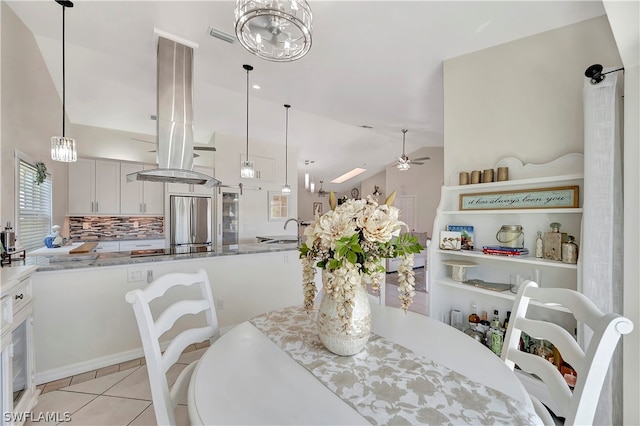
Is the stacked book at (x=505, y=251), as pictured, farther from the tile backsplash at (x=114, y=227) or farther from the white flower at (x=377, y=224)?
the tile backsplash at (x=114, y=227)

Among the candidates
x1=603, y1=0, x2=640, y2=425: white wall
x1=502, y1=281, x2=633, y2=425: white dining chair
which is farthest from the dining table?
x1=603, y1=0, x2=640, y2=425: white wall

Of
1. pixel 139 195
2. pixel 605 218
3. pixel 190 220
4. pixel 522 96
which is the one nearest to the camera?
pixel 605 218

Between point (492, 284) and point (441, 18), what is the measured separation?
2.15m

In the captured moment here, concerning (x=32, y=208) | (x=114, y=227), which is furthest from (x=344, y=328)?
(x=114, y=227)

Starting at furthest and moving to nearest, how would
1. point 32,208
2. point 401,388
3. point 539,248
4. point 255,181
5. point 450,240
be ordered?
1. point 255,181
2. point 32,208
3. point 450,240
4. point 539,248
5. point 401,388

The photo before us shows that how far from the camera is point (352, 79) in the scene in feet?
9.98

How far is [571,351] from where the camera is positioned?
0.95 metres

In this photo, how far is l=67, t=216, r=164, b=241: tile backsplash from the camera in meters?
5.01

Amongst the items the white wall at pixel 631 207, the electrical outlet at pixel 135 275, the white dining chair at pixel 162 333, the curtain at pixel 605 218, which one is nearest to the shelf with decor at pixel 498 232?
the curtain at pixel 605 218

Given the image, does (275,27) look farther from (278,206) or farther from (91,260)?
(278,206)

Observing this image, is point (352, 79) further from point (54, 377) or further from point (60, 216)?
point (60, 216)

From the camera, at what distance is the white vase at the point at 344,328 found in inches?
39.9

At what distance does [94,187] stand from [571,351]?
6.41 metres

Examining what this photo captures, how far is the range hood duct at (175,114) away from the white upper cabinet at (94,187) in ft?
10.8
